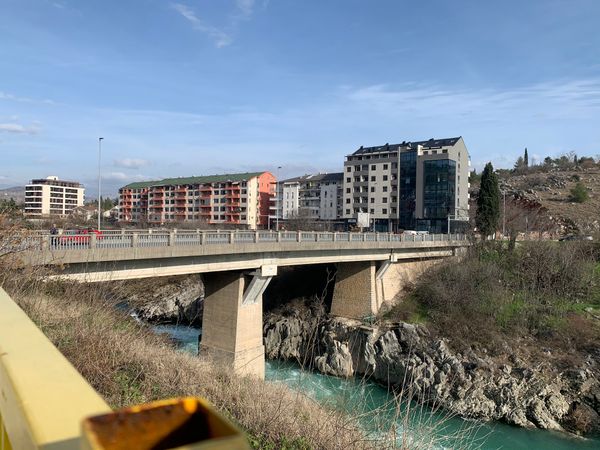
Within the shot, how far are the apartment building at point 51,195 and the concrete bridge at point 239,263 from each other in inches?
4146

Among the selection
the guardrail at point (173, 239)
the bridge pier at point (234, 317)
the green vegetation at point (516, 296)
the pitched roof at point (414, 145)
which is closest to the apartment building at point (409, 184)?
the pitched roof at point (414, 145)

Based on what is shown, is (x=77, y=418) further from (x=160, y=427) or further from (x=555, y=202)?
(x=555, y=202)

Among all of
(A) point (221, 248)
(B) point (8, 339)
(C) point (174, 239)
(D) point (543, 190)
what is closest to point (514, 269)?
(A) point (221, 248)

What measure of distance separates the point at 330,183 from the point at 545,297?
50.5m

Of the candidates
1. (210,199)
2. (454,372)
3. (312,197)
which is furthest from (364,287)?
(210,199)

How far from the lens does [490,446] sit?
19203 mm

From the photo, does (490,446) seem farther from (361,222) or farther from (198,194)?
(198,194)

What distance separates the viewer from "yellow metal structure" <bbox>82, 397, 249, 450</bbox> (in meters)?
1.03

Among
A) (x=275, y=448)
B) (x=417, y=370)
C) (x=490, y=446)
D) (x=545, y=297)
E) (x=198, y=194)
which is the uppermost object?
(x=198, y=194)

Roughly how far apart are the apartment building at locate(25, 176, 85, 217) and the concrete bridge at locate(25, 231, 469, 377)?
105309 mm

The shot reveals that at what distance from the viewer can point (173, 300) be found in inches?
1494

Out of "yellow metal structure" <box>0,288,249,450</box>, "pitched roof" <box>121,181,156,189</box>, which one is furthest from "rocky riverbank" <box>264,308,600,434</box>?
"pitched roof" <box>121,181,156,189</box>

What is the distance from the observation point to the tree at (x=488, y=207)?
147ft

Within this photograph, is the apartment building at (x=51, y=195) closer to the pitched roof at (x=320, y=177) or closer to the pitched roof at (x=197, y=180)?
the pitched roof at (x=197, y=180)
